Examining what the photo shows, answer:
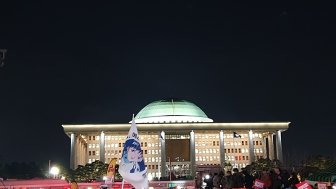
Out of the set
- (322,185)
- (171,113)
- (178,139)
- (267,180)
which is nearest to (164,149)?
(178,139)

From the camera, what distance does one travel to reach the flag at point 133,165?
11484 mm

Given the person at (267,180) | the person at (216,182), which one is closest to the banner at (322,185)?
the person at (267,180)

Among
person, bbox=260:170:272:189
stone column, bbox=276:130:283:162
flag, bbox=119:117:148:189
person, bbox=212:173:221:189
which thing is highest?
stone column, bbox=276:130:283:162

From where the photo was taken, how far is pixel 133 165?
1166 centimetres

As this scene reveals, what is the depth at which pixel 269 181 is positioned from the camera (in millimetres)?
16531

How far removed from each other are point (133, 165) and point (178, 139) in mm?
93919

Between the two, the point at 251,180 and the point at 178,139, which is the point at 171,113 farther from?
the point at 251,180

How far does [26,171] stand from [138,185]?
127 metres

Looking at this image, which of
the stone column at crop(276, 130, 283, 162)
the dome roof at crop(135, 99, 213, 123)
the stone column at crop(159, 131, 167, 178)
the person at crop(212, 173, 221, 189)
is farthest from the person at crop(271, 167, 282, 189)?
the dome roof at crop(135, 99, 213, 123)

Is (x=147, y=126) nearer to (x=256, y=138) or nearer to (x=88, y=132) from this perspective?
(x=88, y=132)

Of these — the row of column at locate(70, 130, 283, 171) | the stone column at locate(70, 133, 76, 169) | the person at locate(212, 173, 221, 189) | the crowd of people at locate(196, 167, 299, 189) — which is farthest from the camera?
the row of column at locate(70, 130, 283, 171)

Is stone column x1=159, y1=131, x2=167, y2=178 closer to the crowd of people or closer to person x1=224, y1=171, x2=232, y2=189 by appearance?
the crowd of people

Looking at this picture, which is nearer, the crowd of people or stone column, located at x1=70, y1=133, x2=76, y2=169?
the crowd of people

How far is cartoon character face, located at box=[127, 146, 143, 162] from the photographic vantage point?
461 inches
